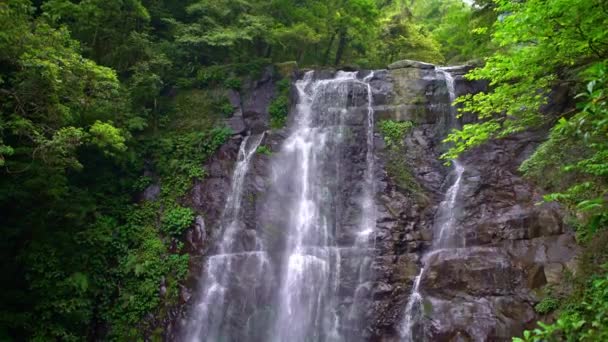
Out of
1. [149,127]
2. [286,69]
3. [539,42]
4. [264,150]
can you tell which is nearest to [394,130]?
[264,150]

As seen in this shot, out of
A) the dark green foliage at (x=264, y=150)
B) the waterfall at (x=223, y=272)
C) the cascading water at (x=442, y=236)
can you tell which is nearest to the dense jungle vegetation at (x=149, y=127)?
the waterfall at (x=223, y=272)

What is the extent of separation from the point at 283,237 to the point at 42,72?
6882 mm

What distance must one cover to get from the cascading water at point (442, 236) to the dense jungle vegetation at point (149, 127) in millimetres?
1583

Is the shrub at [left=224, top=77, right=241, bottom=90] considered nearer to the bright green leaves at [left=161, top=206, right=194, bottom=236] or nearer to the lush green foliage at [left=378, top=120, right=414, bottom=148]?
the bright green leaves at [left=161, top=206, right=194, bottom=236]

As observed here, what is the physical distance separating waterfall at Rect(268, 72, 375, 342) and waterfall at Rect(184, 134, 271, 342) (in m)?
0.86

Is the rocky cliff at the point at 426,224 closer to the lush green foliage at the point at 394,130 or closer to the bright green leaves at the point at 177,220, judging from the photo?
the lush green foliage at the point at 394,130

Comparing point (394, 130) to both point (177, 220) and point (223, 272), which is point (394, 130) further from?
point (177, 220)

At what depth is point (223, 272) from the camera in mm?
10945

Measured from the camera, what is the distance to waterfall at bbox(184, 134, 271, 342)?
33.4 feet

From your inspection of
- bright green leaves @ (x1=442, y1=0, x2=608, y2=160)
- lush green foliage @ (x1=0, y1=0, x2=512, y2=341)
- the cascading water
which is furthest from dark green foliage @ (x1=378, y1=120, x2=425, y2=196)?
bright green leaves @ (x1=442, y1=0, x2=608, y2=160)

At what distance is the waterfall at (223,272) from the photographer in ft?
33.4

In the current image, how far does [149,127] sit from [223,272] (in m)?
6.27

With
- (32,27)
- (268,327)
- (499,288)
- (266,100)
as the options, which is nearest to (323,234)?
(268,327)

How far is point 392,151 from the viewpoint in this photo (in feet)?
42.4
